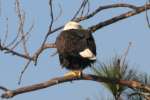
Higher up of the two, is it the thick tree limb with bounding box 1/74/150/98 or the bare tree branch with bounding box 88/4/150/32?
the bare tree branch with bounding box 88/4/150/32

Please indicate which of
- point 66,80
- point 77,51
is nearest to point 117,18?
point 77,51

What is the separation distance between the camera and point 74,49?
461 centimetres

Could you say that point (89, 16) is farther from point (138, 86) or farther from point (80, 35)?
point (138, 86)

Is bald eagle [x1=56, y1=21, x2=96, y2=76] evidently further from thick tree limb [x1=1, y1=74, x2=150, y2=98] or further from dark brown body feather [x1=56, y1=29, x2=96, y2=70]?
thick tree limb [x1=1, y1=74, x2=150, y2=98]

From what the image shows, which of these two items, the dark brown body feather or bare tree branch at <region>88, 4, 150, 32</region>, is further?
the dark brown body feather

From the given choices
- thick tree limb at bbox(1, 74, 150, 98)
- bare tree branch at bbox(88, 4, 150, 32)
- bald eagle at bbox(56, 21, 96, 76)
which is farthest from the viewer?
bald eagle at bbox(56, 21, 96, 76)

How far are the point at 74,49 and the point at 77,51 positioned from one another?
0.13 feet

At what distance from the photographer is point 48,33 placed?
349cm

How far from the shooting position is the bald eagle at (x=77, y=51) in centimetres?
451

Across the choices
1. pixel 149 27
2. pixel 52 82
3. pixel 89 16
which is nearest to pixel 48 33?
pixel 52 82

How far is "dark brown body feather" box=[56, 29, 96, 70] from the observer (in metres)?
4.57

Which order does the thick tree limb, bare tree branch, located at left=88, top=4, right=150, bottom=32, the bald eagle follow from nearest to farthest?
the thick tree limb < bare tree branch, located at left=88, top=4, right=150, bottom=32 < the bald eagle

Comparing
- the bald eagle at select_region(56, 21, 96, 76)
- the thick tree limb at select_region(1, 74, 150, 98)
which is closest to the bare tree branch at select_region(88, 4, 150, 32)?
the bald eagle at select_region(56, 21, 96, 76)

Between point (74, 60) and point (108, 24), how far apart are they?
41 centimetres
